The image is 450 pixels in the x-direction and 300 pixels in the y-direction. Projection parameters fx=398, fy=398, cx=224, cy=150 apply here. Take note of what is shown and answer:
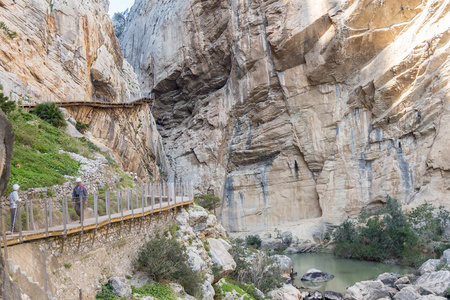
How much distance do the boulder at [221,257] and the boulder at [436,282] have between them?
1097 cm

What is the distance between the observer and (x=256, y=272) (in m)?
19.0

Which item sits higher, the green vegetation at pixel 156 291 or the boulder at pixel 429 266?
the green vegetation at pixel 156 291

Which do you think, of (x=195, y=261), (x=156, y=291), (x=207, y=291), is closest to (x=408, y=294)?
(x=207, y=291)

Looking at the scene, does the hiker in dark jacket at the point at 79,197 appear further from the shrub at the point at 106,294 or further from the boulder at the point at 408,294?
the boulder at the point at 408,294

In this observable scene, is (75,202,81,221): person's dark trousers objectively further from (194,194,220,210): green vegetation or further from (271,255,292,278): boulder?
(194,194,220,210): green vegetation

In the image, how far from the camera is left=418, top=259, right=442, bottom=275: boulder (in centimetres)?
2392

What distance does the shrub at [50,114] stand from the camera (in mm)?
22766

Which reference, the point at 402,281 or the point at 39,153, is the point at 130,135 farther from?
the point at 402,281

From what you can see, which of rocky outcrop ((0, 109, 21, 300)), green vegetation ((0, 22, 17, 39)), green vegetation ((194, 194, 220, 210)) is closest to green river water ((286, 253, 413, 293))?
green vegetation ((194, 194, 220, 210))

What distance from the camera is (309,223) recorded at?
3916 cm

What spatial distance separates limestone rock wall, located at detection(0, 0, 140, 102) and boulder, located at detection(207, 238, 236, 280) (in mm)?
15590

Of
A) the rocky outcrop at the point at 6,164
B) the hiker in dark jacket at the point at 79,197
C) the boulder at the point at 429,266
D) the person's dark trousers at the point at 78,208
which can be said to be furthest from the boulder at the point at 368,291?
the rocky outcrop at the point at 6,164

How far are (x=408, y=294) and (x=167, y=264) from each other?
13.5m

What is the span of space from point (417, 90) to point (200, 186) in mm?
24746
